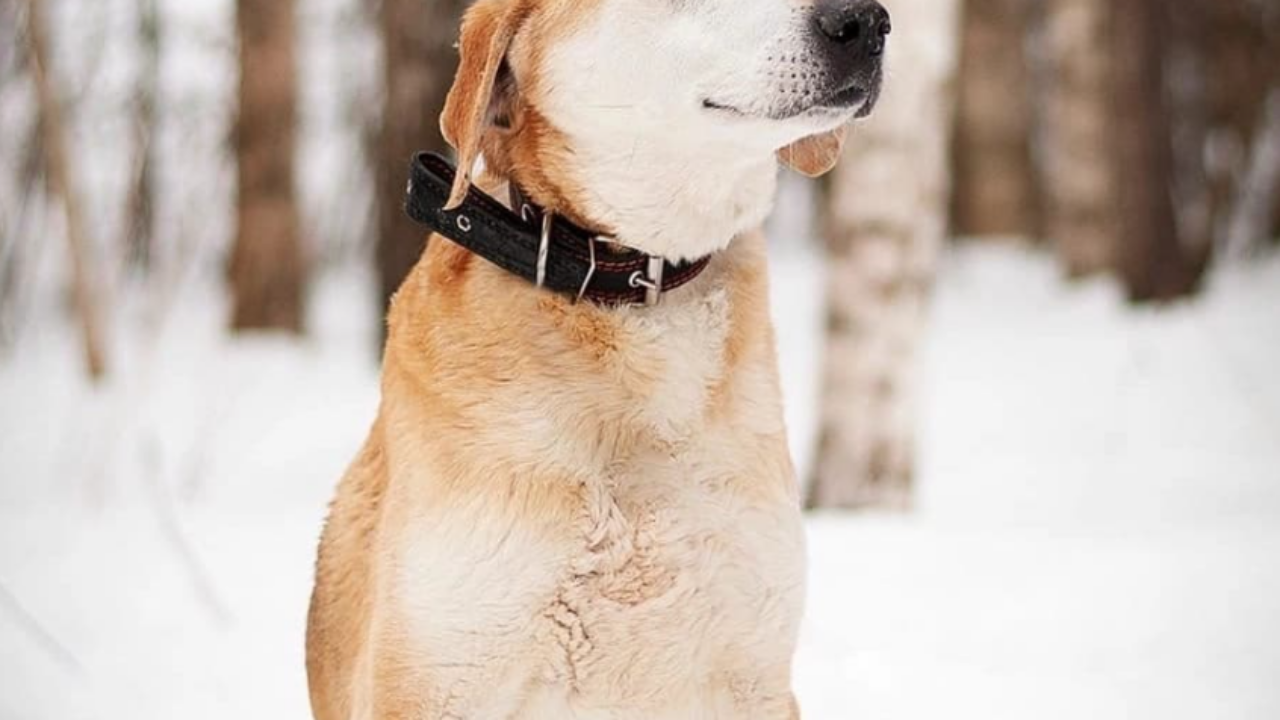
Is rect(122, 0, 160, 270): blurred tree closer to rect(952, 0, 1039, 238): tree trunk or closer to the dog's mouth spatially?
the dog's mouth

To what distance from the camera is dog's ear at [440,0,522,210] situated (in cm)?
253

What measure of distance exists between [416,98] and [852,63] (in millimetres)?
6585

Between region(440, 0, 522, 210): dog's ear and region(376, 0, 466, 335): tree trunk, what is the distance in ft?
19.9

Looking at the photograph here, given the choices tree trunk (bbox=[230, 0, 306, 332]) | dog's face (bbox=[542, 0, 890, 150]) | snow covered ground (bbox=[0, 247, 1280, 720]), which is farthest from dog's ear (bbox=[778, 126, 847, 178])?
tree trunk (bbox=[230, 0, 306, 332])

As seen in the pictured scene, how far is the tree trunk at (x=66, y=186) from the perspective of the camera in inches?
205

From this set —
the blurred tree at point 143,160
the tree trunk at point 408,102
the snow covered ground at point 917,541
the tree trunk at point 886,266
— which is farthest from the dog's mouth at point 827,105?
the tree trunk at point 408,102

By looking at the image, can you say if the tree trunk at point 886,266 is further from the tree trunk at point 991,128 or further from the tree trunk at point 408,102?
the tree trunk at point 991,128

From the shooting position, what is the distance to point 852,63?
248cm

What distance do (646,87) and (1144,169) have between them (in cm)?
930

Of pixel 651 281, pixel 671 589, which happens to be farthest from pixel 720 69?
pixel 671 589

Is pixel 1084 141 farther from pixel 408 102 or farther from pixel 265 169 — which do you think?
pixel 265 169

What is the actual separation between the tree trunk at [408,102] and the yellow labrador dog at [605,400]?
20.0ft

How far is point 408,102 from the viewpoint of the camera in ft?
28.9

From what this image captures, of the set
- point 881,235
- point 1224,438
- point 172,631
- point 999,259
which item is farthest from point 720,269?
point 999,259
